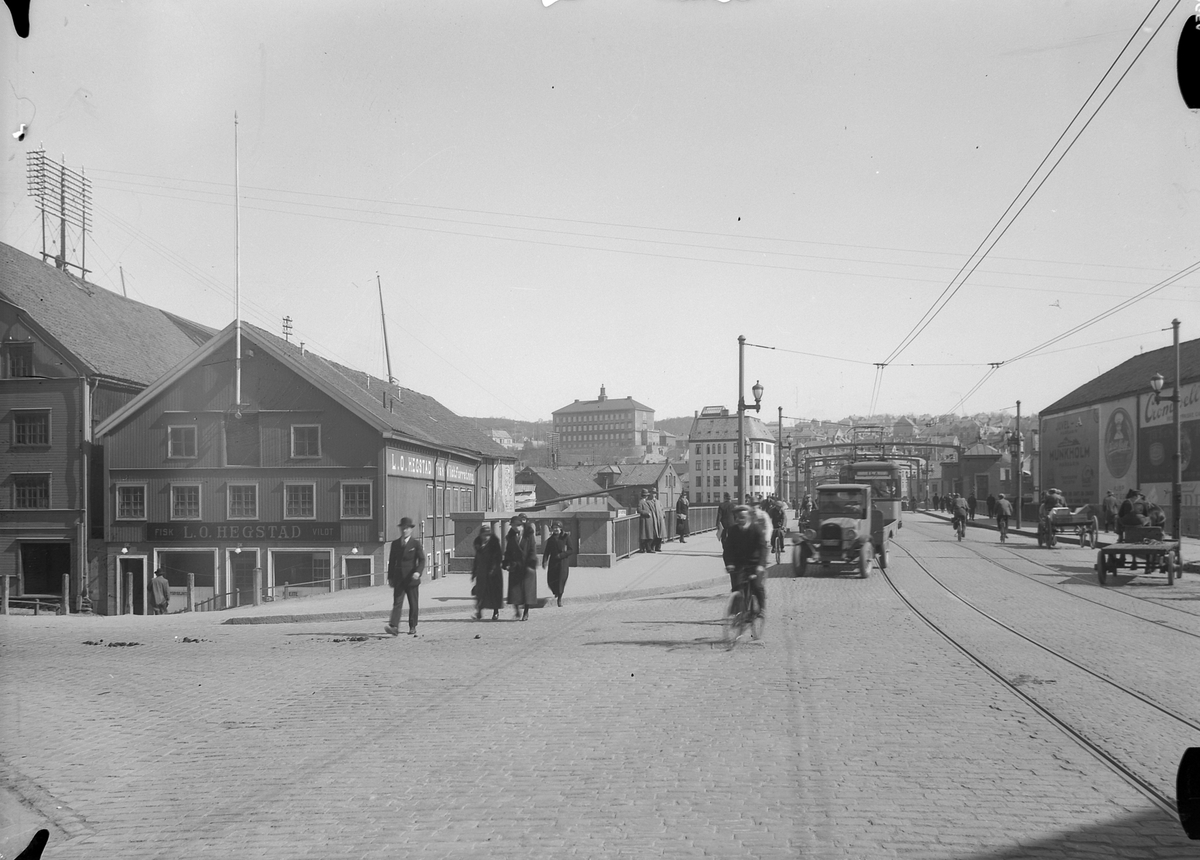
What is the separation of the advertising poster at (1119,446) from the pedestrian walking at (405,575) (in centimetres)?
3832

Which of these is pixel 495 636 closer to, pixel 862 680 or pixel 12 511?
pixel 862 680

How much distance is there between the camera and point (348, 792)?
611 centimetres

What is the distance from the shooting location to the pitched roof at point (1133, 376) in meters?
39.3

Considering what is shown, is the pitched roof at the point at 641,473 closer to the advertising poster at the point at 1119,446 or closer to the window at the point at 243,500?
the advertising poster at the point at 1119,446

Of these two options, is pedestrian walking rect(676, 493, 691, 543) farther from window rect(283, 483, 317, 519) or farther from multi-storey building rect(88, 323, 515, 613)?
window rect(283, 483, 317, 519)

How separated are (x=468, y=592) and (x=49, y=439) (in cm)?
2204

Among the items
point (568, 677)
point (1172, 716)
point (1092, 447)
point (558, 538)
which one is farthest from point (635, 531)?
point (1092, 447)

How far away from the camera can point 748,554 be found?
12.3 metres

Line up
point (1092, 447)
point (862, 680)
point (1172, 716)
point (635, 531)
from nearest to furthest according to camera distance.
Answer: point (1172, 716)
point (862, 680)
point (635, 531)
point (1092, 447)

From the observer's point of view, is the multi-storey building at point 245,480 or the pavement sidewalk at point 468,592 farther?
the multi-storey building at point 245,480

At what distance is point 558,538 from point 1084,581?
37.8 feet

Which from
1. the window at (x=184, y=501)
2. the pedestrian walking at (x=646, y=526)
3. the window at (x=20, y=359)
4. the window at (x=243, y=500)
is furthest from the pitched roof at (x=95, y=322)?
the pedestrian walking at (x=646, y=526)

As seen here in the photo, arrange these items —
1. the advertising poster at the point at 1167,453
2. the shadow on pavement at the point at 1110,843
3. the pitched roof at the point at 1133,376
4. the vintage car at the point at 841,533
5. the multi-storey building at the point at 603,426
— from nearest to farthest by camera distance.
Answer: the shadow on pavement at the point at 1110,843 → the vintage car at the point at 841,533 → the advertising poster at the point at 1167,453 → the pitched roof at the point at 1133,376 → the multi-storey building at the point at 603,426

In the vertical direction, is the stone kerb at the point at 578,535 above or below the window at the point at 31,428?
below
